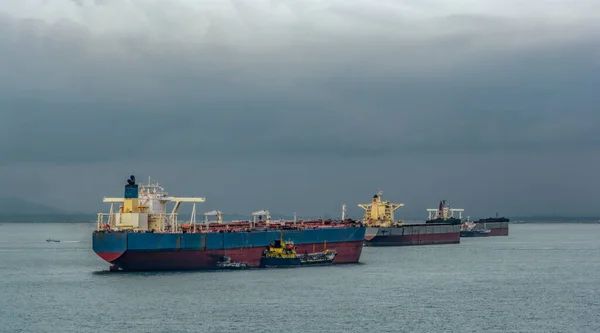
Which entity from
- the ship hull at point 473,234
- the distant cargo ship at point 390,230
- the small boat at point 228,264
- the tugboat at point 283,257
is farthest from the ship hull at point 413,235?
the small boat at point 228,264

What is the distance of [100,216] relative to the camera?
73.2 metres

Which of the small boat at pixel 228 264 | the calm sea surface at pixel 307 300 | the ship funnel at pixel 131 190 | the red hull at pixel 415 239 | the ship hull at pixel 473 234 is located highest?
the ship funnel at pixel 131 190

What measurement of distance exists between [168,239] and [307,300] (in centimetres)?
1765

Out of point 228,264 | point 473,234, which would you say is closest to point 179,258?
point 228,264

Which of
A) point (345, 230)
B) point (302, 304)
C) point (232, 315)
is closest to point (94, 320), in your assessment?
point (232, 315)

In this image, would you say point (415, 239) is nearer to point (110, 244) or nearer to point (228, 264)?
point (228, 264)

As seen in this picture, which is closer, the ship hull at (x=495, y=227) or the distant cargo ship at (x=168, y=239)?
the distant cargo ship at (x=168, y=239)

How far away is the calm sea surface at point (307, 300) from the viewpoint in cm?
4853

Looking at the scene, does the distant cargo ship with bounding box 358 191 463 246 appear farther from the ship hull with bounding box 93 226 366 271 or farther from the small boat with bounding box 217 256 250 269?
the small boat with bounding box 217 256 250 269

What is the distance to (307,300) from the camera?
57.0m

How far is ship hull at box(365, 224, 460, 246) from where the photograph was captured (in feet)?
424

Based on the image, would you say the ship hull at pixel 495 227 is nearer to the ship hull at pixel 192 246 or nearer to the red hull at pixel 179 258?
the ship hull at pixel 192 246

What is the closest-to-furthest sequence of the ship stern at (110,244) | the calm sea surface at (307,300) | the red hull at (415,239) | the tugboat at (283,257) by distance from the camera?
1. the calm sea surface at (307,300)
2. the ship stern at (110,244)
3. the tugboat at (283,257)
4. the red hull at (415,239)

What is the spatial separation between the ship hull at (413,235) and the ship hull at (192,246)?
45.3 metres
